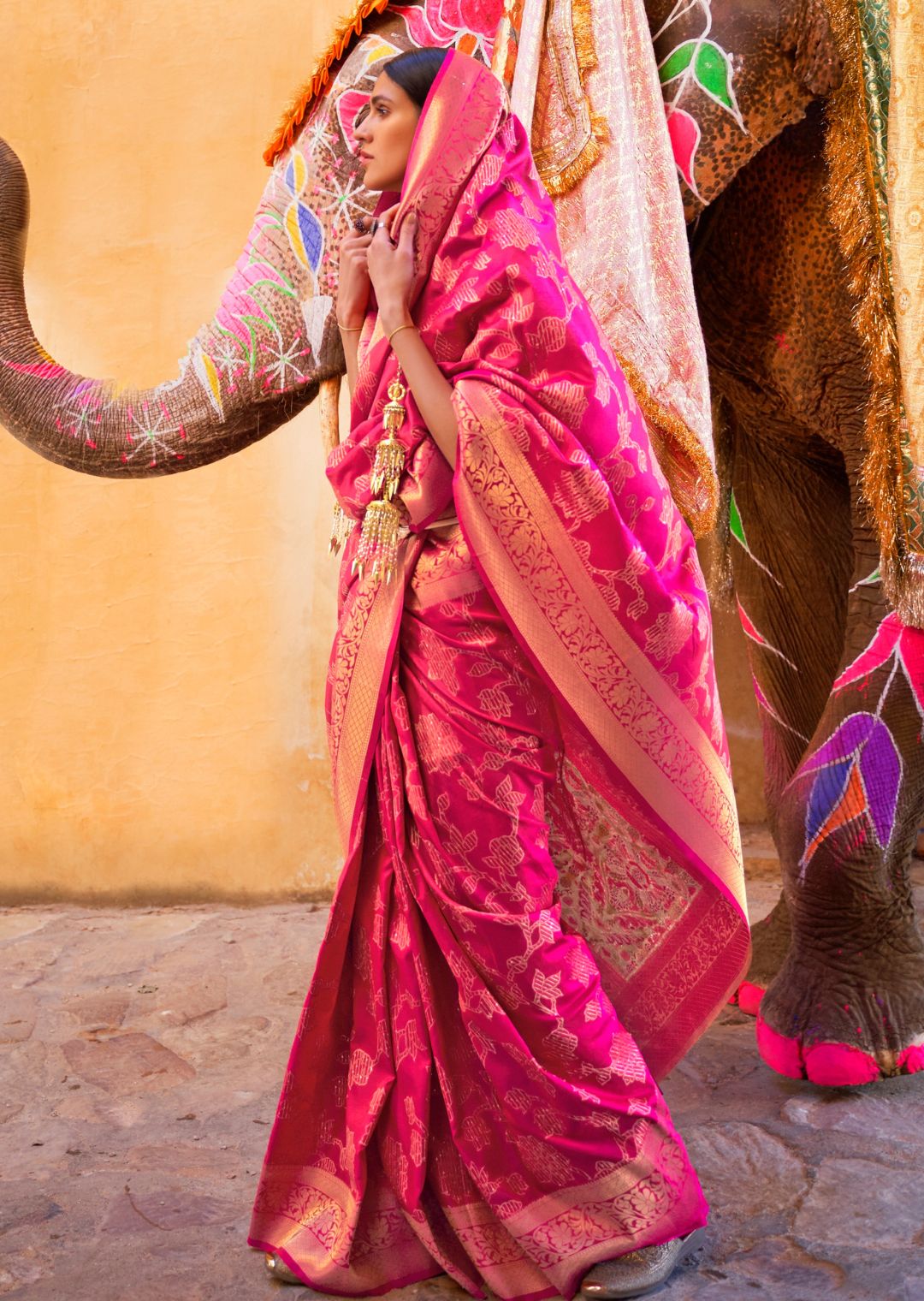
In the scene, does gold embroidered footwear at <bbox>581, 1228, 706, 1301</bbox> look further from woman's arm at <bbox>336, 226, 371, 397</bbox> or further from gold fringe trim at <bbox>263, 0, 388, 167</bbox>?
gold fringe trim at <bbox>263, 0, 388, 167</bbox>

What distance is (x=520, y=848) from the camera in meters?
1.90

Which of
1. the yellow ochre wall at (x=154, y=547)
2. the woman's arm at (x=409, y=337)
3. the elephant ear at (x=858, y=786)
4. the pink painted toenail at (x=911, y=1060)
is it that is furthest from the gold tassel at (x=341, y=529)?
the yellow ochre wall at (x=154, y=547)

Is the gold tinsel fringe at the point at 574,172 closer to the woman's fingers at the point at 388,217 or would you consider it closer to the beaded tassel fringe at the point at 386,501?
the woman's fingers at the point at 388,217

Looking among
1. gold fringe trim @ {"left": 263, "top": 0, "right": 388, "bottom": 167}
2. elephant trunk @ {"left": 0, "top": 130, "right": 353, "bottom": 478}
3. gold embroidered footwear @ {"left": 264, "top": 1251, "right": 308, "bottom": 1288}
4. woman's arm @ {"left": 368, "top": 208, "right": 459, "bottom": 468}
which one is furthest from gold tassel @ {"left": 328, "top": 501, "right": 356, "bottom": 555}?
gold embroidered footwear @ {"left": 264, "top": 1251, "right": 308, "bottom": 1288}

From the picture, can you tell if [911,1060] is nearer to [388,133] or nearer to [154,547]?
[388,133]

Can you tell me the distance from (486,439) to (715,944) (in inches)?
29.4

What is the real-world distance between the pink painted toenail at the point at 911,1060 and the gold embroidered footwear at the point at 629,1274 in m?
0.80

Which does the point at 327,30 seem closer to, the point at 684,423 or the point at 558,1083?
the point at 684,423

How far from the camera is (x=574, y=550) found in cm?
187

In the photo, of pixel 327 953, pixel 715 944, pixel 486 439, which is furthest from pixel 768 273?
pixel 327 953

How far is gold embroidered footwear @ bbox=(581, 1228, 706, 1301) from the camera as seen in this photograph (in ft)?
6.03

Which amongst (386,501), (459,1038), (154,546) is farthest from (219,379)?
(154,546)

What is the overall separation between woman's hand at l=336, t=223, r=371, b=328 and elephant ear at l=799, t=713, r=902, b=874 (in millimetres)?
1184

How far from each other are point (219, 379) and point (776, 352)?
3.37ft
